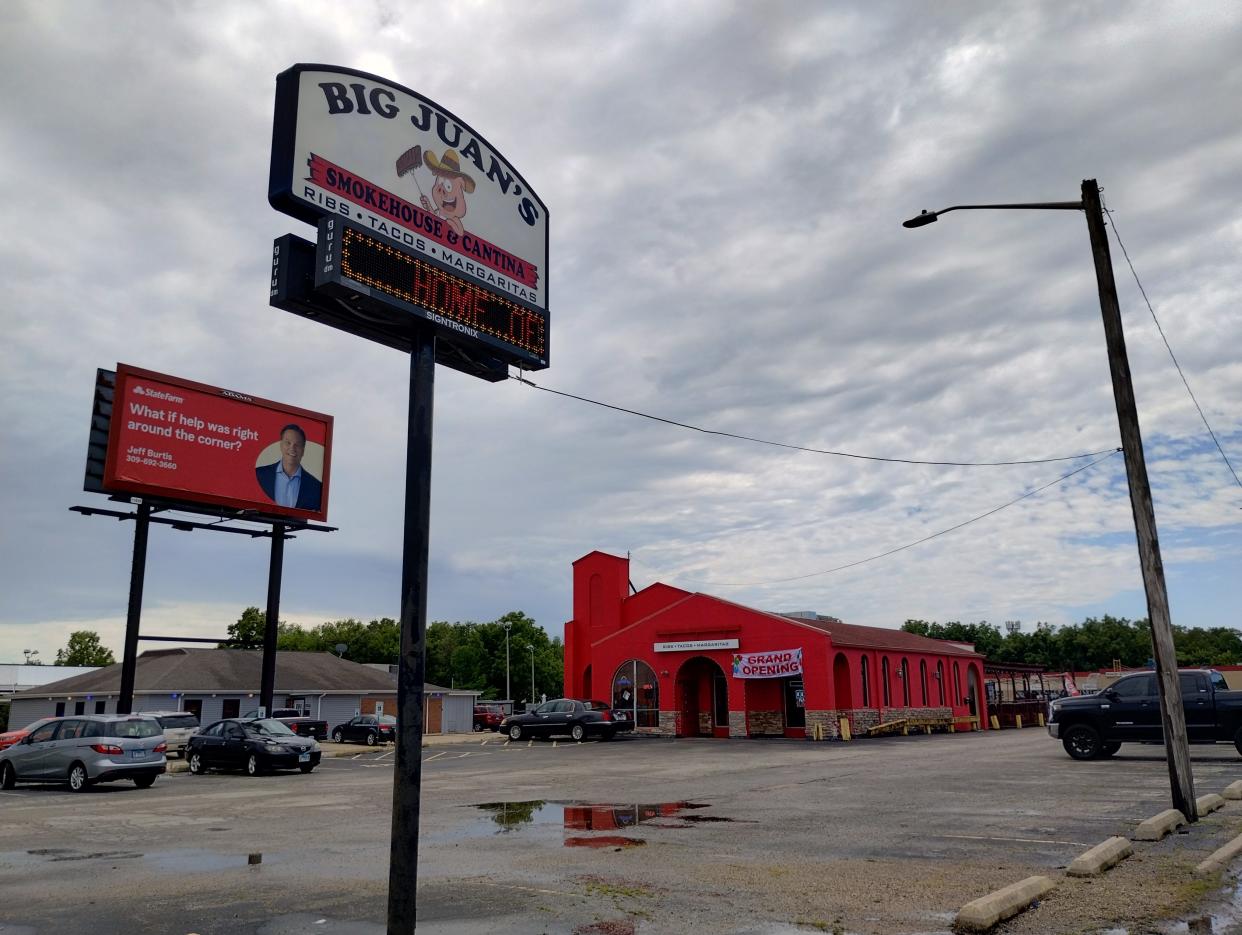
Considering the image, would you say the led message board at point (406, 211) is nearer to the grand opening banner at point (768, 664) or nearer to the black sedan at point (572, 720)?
the black sedan at point (572, 720)

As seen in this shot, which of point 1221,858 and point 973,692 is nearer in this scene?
point 1221,858

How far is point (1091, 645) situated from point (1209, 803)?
318 feet

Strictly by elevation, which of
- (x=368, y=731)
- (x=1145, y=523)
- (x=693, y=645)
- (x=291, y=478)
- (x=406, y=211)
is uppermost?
(x=291, y=478)

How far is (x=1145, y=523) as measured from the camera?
40.2ft

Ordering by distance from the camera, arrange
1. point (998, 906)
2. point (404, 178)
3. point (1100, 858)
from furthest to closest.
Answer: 1. point (1100, 858)
2. point (404, 178)
3. point (998, 906)

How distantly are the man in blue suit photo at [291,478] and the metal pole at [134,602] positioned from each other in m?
3.83

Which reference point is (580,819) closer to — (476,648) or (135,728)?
(135,728)

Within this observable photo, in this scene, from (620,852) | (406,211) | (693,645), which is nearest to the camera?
(406,211)

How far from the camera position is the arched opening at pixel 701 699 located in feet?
132

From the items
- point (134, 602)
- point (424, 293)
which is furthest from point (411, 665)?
point (134, 602)

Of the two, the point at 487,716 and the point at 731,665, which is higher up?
the point at 731,665

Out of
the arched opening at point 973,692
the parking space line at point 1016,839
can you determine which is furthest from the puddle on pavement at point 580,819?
the arched opening at point 973,692

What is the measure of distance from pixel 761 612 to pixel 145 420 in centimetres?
2420

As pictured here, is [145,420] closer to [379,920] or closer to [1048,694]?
[379,920]
